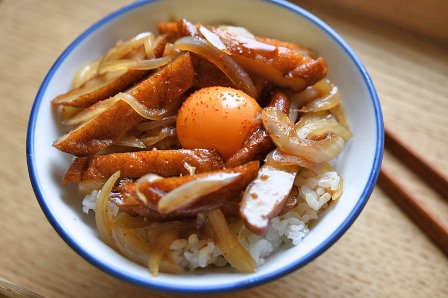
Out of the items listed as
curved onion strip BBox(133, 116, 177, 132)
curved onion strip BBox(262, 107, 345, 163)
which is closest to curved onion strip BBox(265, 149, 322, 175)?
curved onion strip BBox(262, 107, 345, 163)

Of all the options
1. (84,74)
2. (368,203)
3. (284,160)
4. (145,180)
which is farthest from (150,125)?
(368,203)

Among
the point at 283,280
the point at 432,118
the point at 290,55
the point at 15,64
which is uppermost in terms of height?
the point at 290,55

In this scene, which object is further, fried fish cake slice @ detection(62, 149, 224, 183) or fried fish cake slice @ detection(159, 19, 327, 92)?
fried fish cake slice @ detection(159, 19, 327, 92)

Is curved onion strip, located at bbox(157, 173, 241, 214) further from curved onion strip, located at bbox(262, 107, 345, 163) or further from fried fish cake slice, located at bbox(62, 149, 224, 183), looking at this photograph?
curved onion strip, located at bbox(262, 107, 345, 163)

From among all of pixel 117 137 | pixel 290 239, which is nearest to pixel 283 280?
pixel 290 239

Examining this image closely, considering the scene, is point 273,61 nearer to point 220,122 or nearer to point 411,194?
point 220,122

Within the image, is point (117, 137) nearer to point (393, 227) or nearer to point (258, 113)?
point (258, 113)
